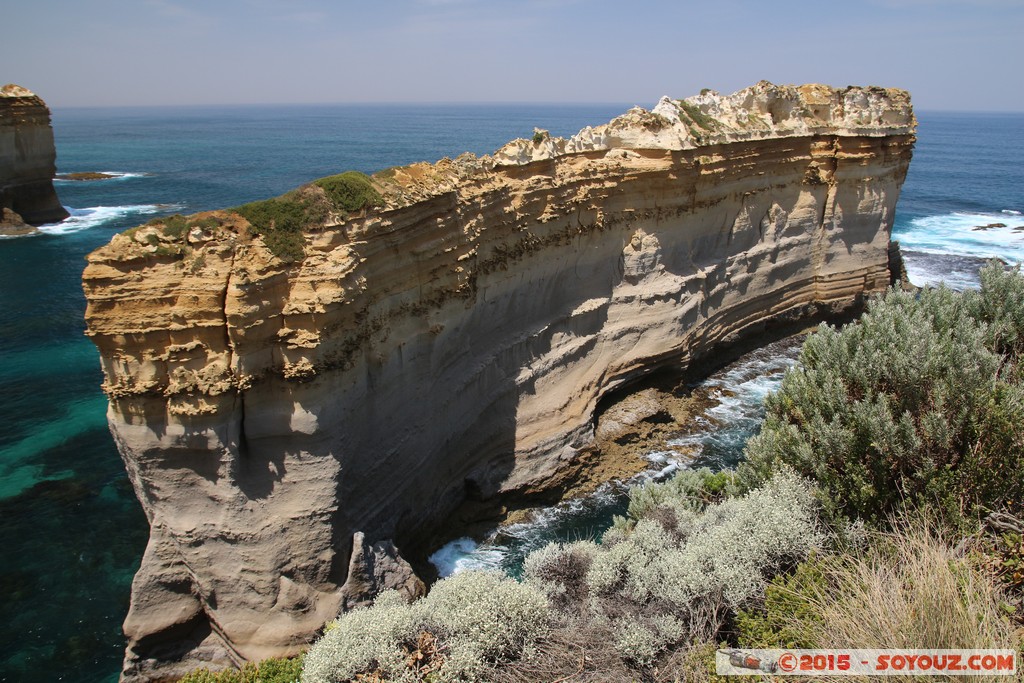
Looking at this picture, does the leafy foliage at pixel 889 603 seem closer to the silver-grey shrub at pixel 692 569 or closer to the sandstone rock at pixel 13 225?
the silver-grey shrub at pixel 692 569

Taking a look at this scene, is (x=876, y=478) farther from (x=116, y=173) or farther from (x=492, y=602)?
(x=116, y=173)

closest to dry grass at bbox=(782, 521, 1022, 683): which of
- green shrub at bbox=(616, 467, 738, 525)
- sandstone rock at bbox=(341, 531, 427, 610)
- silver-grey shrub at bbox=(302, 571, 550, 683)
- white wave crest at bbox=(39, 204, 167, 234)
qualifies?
silver-grey shrub at bbox=(302, 571, 550, 683)

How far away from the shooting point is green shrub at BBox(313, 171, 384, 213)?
13.1 metres

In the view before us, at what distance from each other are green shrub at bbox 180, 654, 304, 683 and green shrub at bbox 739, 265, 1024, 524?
8620 millimetres

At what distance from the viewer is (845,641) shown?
729 cm

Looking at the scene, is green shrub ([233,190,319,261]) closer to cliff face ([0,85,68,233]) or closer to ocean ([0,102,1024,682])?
ocean ([0,102,1024,682])

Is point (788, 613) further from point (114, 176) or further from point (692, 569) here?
point (114, 176)

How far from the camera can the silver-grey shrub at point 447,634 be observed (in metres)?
9.27

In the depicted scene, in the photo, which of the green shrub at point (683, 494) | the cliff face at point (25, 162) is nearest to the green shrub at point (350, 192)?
the green shrub at point (683, 494)

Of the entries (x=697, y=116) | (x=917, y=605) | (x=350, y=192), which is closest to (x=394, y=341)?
(x=350, y=192)

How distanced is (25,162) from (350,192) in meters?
46.4

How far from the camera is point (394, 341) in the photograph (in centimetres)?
1471

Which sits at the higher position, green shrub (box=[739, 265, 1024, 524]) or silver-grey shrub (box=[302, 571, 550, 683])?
green shrub (box=[739, 265, 1024, 524])

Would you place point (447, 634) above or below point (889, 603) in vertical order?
below
